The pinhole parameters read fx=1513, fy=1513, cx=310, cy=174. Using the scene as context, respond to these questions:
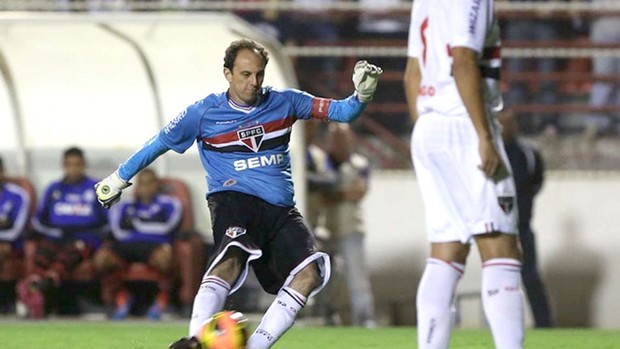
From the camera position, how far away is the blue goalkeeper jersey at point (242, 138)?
23.7ft

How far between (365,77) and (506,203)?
3.65 feet

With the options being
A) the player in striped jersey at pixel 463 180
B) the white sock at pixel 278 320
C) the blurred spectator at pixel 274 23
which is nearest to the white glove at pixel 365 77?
the player in striped jersey at pixel 463 180

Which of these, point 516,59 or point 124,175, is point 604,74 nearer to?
point 516,59

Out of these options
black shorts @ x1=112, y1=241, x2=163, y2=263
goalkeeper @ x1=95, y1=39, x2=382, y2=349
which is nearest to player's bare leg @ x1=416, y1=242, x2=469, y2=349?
goalkeeper @ x1=95, y1=39, x2=382, y2=349

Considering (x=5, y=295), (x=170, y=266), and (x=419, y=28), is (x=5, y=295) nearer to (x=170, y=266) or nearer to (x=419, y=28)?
(x=170, y=266)

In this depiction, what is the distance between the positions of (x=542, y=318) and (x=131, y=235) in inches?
142

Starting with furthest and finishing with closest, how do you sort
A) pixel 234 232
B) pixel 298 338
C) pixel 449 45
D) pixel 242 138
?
pixel 298 338, pixel 242 138, pixel 234 232, pixel 449 45

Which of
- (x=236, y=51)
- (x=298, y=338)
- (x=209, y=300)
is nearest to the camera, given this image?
(x=209, y=300)

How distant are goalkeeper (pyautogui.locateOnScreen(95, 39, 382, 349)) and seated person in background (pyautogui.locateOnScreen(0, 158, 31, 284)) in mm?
6305

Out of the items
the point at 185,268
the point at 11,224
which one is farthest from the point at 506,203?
the point at 11,224

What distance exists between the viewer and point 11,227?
13320mm

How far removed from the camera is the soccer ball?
657 cm

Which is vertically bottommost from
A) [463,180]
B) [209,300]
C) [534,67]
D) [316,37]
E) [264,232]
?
[209,300]

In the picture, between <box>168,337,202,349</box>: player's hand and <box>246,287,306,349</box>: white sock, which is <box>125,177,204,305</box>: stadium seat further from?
<box>168,337,202,349</box>: player's hand
